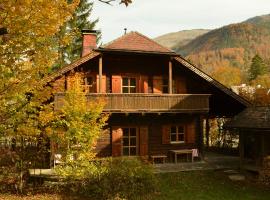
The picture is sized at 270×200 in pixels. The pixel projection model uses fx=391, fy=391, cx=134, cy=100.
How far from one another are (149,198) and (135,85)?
1081 cm

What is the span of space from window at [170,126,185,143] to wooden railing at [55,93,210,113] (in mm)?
2338

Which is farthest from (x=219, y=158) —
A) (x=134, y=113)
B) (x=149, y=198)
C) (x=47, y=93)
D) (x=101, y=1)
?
(x=101, y=1)

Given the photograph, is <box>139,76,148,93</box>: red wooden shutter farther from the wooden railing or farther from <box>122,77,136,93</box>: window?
the wooden railing

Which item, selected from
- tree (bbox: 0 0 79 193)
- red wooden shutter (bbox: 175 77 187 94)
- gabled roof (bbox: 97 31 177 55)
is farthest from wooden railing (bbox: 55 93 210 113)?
tree (bbox: 0 0 79 193)

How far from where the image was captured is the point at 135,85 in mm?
26266

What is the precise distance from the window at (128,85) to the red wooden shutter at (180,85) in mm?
3099

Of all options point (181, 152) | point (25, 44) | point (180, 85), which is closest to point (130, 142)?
point (181, 152)

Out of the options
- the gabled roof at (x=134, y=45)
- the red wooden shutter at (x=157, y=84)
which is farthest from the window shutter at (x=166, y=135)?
the gabled roof at (x=134, y=45)

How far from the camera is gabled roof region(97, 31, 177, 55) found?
23828 millimetres

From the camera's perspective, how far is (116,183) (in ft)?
55.5

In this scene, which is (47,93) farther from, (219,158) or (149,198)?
(219,158)

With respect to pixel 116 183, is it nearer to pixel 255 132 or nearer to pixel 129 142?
pixel 129 142

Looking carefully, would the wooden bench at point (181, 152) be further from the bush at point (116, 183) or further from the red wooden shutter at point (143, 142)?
the bush at point (116, 183)

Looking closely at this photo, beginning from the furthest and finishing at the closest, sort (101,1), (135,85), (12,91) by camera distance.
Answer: (135,85) < (12,91) < (101,1)
